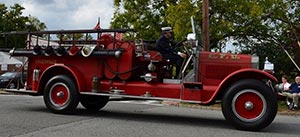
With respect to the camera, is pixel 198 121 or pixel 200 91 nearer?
pixel 200 91

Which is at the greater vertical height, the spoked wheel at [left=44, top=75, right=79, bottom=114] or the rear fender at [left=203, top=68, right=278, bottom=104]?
the rear fender at [left=203, top=68, right=278, bottom=104]

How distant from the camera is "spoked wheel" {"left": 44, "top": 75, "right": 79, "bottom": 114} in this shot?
1041 cm

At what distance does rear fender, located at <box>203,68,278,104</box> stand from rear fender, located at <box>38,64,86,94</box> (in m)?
3.05

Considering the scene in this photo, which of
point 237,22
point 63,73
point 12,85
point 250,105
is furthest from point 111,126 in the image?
point 237,22

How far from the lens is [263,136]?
27.1 ft

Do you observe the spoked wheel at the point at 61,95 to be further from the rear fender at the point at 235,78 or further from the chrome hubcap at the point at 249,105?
the chrome hubcap at the point at 249,105

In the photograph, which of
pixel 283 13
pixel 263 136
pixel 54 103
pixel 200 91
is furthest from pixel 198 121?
pixel 283 13

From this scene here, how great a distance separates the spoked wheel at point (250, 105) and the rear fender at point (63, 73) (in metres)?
3.46

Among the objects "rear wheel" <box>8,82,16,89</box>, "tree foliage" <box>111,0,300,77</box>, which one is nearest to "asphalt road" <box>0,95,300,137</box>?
"rear wheel" <box>8,82,16,89</box>

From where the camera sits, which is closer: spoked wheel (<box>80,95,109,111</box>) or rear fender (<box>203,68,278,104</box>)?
rear fender (<box>203,68,278,104</box>)

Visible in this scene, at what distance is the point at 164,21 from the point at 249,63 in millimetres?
17630

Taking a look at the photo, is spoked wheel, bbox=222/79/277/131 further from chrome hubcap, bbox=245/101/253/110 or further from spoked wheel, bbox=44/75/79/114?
spoked wheel, bbox=44/75/79/114

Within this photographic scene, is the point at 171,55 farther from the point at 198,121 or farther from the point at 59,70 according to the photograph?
the point at 59,70

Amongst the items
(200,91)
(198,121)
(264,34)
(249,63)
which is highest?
(264,34)
